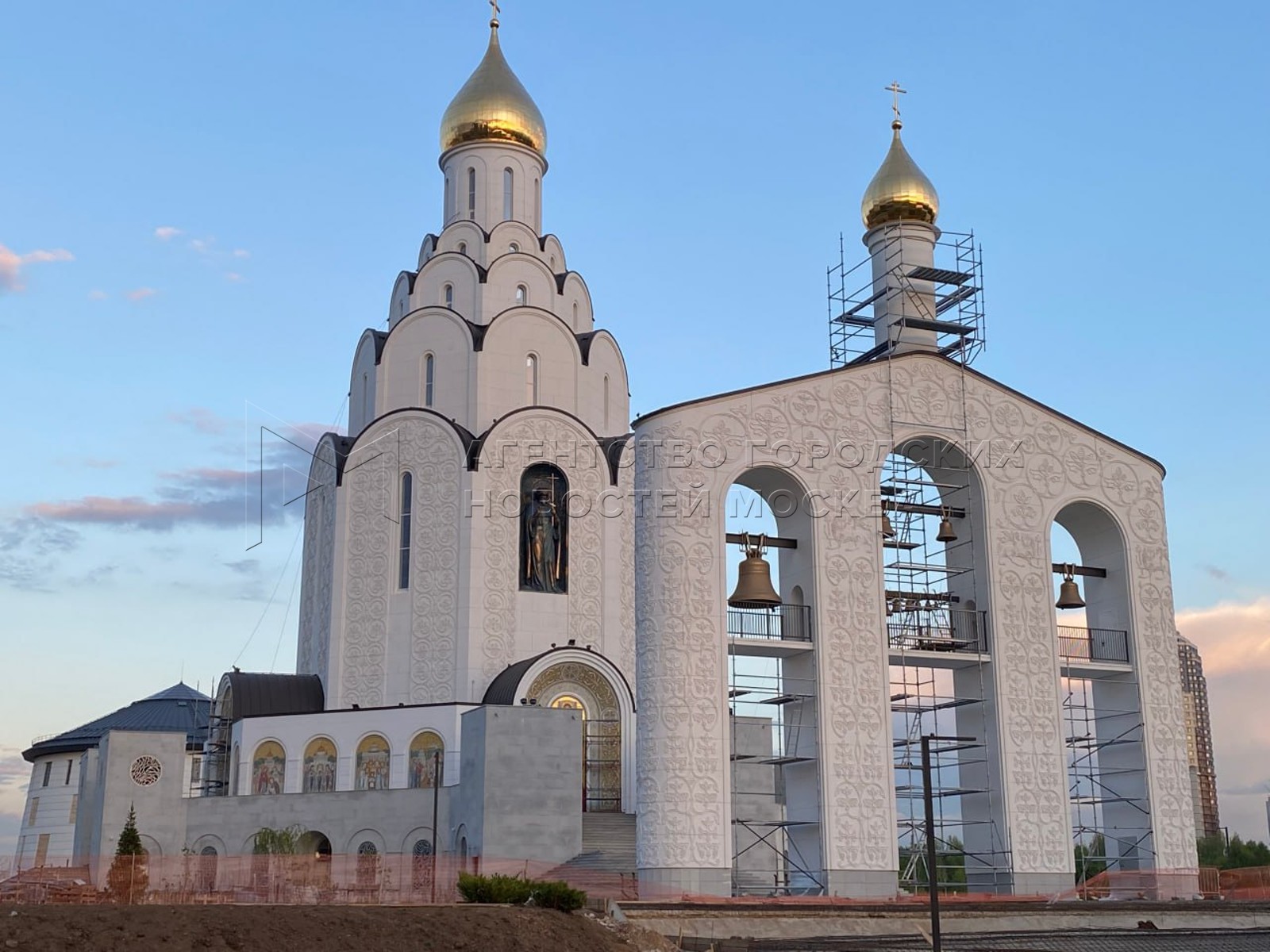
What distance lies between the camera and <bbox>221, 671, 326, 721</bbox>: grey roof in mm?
27547

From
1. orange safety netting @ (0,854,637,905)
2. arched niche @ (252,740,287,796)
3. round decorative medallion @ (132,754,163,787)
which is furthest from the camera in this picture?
round decorative medallion @ (132,754,163,787)

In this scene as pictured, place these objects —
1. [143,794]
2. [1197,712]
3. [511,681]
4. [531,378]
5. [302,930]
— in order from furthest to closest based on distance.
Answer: [1197,712] → [531,378] → [143,794] → [511,681] → [302,930]

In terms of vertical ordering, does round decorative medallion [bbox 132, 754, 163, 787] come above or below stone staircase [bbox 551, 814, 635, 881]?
above

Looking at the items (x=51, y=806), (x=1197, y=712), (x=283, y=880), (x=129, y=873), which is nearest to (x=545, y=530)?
(x=283, y=880)

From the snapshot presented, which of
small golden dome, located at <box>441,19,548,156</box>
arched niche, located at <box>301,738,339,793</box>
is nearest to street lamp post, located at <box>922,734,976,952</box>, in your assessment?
arched niche, located at <box>301,738,339,793</box>

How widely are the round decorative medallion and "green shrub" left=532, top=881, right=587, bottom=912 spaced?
543 inches

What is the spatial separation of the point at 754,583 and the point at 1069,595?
548 cm

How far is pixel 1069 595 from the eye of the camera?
69.9ft

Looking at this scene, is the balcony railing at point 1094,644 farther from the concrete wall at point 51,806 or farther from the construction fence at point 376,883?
the concrete wall at point 51,806

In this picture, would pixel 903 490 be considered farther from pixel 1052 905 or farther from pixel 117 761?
pixel 117 761

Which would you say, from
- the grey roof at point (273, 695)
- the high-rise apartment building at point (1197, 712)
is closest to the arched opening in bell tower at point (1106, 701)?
the grey roof at point (273, 695)

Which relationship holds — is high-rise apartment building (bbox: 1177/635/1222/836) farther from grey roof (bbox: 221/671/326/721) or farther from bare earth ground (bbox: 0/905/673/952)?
bare earth ground (bbox: 0/905/673/952)

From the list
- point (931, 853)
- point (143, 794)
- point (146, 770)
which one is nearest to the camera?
point (931, 853)

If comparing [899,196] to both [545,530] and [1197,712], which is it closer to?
[545,530]
